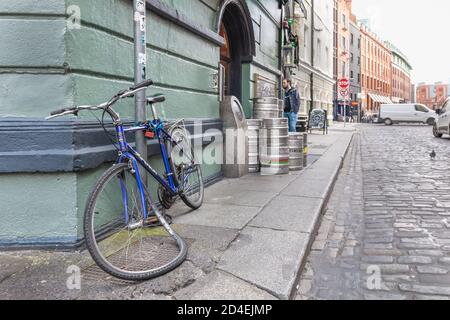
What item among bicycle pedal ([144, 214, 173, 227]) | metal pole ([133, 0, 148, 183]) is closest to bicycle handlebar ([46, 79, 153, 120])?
metal pole ([133, 0, 148, 183])

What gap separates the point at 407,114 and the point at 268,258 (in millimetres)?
39584

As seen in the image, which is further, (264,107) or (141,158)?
(264,107)

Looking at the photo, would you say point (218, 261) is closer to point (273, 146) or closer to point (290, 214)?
point (290, 214)

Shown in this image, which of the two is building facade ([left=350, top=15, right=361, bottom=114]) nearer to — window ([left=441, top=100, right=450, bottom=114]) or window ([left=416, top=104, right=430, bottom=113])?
window ([left=416, top=104, right=430, bottom=113])

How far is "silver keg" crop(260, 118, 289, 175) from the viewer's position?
26.2ft

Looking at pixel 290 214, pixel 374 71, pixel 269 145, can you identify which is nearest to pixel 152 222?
pixel 290 214

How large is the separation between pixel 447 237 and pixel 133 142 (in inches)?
129

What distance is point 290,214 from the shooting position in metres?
4.91

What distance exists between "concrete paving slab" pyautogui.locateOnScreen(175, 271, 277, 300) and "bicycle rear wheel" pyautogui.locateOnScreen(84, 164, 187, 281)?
267 mm

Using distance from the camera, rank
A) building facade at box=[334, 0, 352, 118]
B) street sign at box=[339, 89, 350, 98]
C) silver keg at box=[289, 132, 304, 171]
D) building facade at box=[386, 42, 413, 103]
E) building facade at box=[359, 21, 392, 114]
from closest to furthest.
Answer: silver keg at box=[289, 132, 304, 171] → street sign at box=[339, 89, 350, 98] → building facade at box=[334, 0, 352, 118] → building facade at box=[359, 21, 392, 114] → building facade at box=[386, 42, 413, 103]

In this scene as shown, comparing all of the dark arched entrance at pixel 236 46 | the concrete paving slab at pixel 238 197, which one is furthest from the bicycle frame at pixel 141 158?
the dark arched entrance at pixel 236 46

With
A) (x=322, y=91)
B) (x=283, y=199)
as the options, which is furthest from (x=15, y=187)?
(x=322, y=91)

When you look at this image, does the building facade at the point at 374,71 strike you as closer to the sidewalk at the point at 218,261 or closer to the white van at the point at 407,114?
the white van at the point at 407,114

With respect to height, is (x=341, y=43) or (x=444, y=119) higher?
(x=341, y=43)
